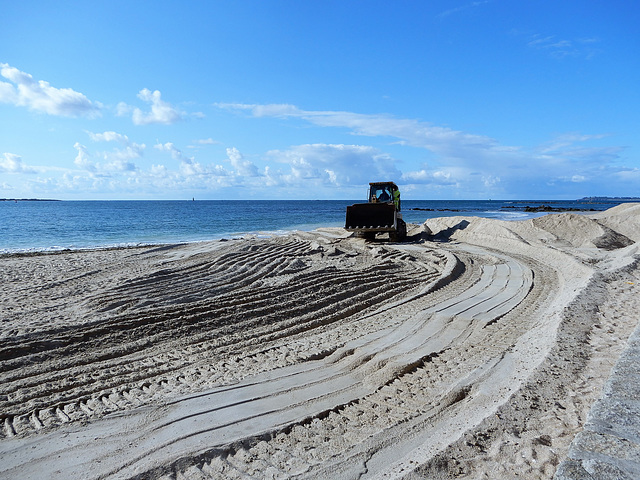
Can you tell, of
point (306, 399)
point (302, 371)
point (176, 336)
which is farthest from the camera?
point (176, 336)

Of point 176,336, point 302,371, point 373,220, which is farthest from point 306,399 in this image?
point 373,220

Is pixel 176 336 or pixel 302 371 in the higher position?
pixel 302 371

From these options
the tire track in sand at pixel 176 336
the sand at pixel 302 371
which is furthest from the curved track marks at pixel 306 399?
the tire track in sand at pixel 176 336

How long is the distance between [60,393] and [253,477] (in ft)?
8.55

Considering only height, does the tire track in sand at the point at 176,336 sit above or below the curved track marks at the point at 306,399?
below

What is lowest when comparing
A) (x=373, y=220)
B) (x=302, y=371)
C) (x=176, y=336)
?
(x=176, y=336)

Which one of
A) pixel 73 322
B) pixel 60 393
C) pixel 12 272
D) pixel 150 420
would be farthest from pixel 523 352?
pixel 12 272

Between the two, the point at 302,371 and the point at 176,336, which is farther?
the point at 176,336

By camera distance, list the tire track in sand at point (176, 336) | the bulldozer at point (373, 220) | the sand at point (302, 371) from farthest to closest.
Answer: the bulldozer at point (373, 220) → the tire track in sand at point (176, 336) → the sand at point (302, 371)

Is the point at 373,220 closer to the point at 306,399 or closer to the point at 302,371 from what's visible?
the point at 302,371

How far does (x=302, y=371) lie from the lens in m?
4.83

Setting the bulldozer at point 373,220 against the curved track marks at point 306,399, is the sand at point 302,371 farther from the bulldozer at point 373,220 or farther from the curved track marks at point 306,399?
the bulldozer at point 373,220

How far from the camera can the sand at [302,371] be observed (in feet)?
10.5

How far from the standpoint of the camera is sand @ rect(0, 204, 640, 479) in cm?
320
